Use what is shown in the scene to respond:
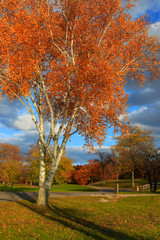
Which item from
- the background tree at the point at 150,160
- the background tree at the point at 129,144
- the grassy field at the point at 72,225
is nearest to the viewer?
the grassy field at the point at 72,225

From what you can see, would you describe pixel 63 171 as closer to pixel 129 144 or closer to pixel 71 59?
pixel 129 144

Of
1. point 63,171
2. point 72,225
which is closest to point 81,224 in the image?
point 72,225

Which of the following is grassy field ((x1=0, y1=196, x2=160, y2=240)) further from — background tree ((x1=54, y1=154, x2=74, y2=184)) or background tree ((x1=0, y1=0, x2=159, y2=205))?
background tree ((x1=54, y1=154, x2=74, y2=184))

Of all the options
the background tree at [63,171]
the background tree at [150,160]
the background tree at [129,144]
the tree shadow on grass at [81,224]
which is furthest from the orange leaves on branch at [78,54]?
the background tree at [129,144]

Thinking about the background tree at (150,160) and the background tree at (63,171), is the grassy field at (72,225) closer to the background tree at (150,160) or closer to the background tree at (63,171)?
the background tree at (150,160)

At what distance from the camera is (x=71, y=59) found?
15.7 m

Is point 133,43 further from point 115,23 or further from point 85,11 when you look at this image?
point 85,11

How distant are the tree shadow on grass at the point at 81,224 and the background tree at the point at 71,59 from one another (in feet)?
4.34

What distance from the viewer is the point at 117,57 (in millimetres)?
15852

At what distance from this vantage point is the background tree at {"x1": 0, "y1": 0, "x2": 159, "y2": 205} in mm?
13742

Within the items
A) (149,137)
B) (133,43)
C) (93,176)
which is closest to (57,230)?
(133,43)

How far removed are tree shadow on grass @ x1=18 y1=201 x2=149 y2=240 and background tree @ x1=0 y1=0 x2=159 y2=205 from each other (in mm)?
1322

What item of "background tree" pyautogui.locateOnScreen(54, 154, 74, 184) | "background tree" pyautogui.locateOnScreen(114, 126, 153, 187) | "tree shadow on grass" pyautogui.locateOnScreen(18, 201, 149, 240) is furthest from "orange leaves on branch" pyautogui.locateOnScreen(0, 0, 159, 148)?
"background tree" pyautogui.locateOnScreen(114, 126, 153, 187)

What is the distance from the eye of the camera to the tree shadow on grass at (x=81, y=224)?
884cm
